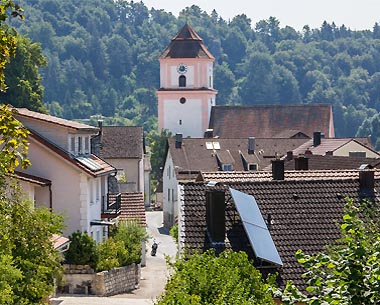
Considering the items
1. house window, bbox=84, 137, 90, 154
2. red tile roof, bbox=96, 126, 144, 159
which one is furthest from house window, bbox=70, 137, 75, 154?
red tile roof, bbox=96, 126, 144, 159

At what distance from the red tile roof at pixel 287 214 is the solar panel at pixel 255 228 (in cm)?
18

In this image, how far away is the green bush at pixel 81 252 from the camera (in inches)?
1257

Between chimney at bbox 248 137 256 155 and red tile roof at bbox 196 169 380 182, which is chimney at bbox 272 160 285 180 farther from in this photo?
chimney at bbox 248 137 256 155

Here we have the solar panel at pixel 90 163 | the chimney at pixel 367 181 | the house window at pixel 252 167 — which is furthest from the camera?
the house window at pixel 252 167

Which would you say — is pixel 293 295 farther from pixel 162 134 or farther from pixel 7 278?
pixel 162 134

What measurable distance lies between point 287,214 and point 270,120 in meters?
85.3

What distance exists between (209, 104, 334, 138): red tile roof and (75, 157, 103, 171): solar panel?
219 feet

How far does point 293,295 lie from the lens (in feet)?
33.7

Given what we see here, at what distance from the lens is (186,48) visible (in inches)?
4498

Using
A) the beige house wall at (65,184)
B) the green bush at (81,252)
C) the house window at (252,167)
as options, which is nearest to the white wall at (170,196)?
the house window at (252,167)

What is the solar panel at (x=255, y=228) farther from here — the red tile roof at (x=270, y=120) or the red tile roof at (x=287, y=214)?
the red tile roof at (x=270, y=120)

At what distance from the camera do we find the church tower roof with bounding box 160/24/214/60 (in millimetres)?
113438

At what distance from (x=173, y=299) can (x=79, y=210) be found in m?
20.4

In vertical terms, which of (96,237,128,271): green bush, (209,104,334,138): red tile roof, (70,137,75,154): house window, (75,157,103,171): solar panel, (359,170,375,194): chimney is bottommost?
(96,237,128,271): green bush
